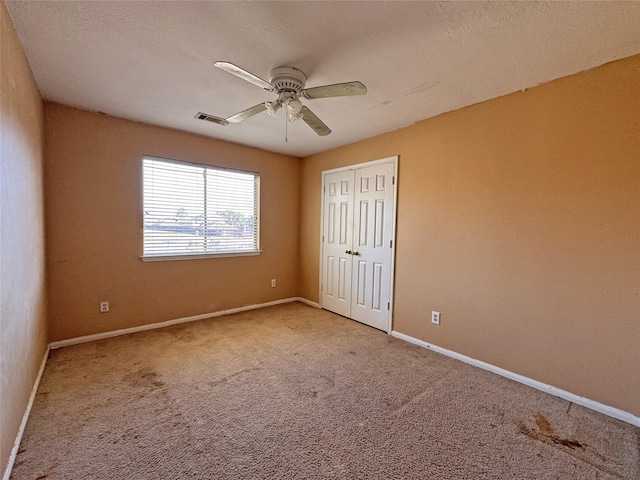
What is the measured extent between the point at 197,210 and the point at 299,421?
9.35 ft

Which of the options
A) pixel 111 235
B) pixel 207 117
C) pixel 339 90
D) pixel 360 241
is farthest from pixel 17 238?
pixel 360 241

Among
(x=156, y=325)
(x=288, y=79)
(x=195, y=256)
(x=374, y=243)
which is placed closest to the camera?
(x=288, y=79)

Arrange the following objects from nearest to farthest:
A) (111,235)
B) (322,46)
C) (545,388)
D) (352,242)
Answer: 1. (322,46)
2. (545,388)
3. (111,235)
4. (352,242)

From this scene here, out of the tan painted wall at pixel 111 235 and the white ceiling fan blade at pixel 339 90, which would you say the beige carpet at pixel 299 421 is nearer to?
the tan painted wall at pixel 111 235

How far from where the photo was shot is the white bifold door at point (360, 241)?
3461 millimetres

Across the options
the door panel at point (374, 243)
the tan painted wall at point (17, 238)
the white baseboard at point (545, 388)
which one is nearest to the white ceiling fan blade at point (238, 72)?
the tan painted wall at point (17, 238)

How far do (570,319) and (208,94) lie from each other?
3435 mm

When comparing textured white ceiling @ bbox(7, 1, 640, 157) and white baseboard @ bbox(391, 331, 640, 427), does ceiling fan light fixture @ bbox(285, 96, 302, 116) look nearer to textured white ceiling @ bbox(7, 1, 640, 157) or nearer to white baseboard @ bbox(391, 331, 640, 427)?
textured white ceiling @ bbox(7, 1, 640, 157)

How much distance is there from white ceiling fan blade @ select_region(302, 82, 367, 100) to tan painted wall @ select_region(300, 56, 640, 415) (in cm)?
145

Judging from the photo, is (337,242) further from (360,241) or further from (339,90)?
(339,90)

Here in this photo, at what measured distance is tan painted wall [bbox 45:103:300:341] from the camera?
112 inches

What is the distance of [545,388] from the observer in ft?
7.41

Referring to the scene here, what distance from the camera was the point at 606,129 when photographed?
Answer: 6.52 ft

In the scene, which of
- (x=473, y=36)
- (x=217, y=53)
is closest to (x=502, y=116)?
(x=473, y=36)
